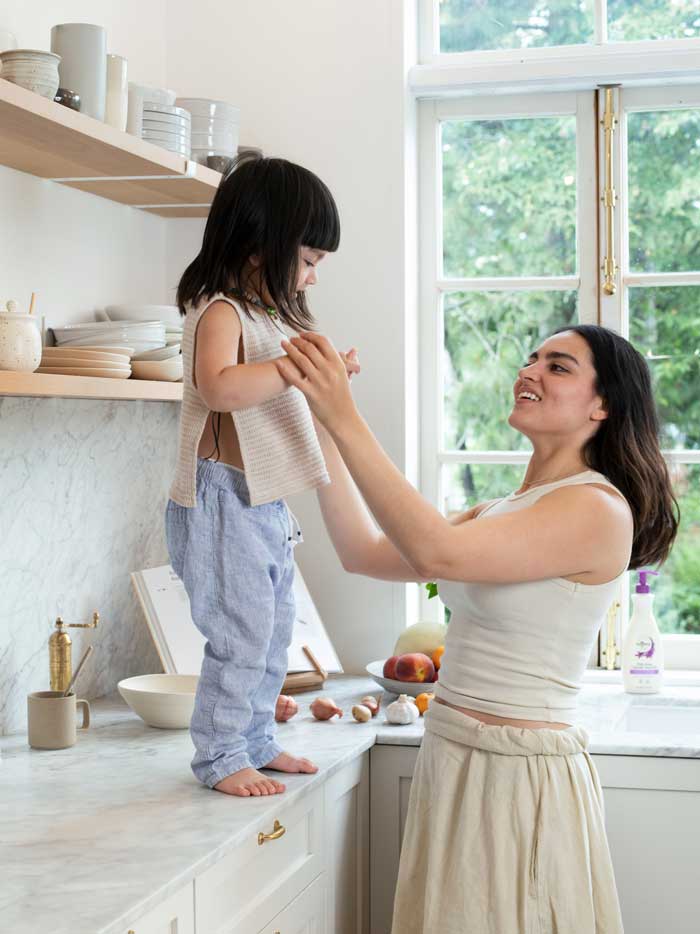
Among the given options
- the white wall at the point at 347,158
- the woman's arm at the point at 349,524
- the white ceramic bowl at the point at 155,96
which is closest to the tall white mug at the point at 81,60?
the white ceramic bowl at the point at 155,96

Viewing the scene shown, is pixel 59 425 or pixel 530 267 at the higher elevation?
pixel 530 267

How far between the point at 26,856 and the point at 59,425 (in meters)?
1.01

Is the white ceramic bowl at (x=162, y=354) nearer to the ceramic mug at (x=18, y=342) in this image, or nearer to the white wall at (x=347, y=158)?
the ceramic mug at (x=18, y=342)

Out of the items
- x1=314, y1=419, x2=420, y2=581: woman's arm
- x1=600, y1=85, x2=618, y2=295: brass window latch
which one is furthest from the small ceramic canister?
x1=600, y1=85, x2=618, y2=295: brass window latch

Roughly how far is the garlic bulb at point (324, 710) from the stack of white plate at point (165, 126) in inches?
42.2

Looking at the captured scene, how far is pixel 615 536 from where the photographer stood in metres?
1.56

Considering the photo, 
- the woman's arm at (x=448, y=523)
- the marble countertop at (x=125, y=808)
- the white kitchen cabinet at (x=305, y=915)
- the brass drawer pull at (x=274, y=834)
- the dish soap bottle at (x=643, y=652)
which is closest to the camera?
the marble countertop at (x=125, y=808)

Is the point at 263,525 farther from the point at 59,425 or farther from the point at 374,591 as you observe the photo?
the point at 374,591

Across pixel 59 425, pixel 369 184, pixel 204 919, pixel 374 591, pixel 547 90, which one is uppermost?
pixel 547 90

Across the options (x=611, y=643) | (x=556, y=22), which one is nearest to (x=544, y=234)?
(x=556, y=22)

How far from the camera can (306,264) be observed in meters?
1.76

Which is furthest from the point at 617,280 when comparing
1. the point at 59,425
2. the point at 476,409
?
the point at 59,425

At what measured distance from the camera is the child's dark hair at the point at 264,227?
1703mm

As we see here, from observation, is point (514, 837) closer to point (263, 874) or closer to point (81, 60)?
point (263, 874)
